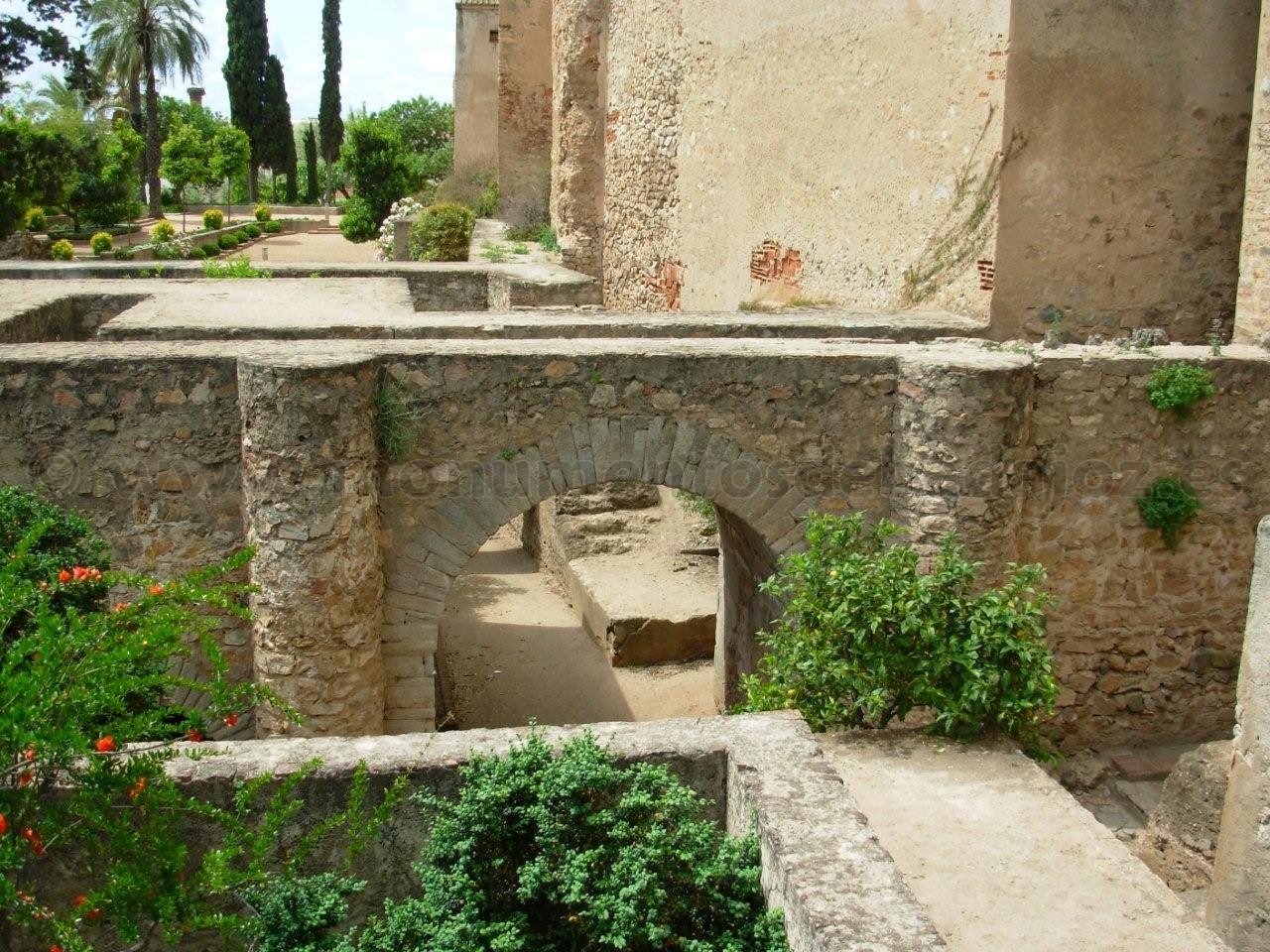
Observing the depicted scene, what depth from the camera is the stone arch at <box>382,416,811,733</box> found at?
657 centimetres

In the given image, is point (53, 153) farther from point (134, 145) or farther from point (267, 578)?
point (267, 578)

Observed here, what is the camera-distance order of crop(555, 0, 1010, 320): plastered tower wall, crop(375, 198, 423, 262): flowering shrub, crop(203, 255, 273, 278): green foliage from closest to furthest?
crop(555, 0, 1010, 320): plastered tower wall, crop(203, 255, 273, 278): green foliage, crop(375, 198, 423, 262): flowering shrub

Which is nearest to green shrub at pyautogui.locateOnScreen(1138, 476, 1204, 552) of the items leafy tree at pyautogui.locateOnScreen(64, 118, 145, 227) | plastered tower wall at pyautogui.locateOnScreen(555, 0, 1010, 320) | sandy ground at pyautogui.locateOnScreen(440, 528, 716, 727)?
plastered tower wall at pyautogui.locateOnScreen(555, 0, 1010, 320)

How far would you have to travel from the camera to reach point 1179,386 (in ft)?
22.4

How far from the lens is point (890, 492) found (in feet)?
22.6

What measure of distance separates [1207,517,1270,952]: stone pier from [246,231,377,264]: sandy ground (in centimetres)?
2554

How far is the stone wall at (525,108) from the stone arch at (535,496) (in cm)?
1604

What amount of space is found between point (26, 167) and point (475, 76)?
10.0m

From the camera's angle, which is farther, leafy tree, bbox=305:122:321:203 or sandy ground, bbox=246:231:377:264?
leafy tree, bbox=305:122:321:203

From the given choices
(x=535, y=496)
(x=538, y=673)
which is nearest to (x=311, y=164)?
(x=538, y=673)

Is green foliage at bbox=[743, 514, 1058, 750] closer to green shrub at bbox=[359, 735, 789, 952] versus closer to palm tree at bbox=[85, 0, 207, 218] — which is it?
green shrub at bbox=[359, 735, 789, 952]

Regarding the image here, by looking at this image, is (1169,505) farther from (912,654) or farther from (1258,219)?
(912,654)

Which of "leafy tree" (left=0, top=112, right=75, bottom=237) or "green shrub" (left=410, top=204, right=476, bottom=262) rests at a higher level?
"leafy tree" (left=0, top=112, right=75, bottom=237)

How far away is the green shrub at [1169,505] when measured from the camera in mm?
7008
